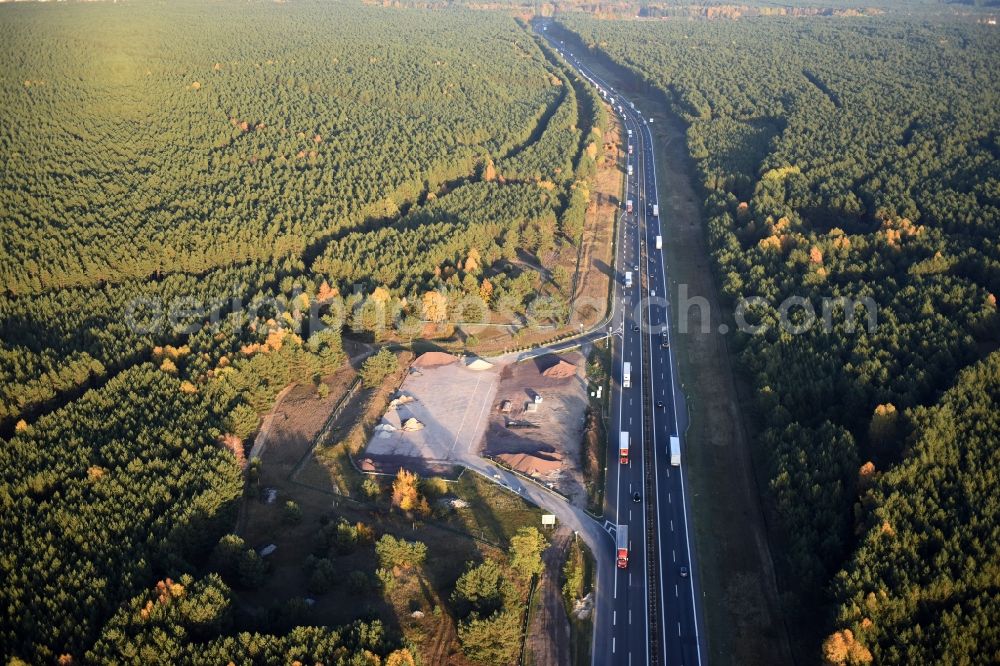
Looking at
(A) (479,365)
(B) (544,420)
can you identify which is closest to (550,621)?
(B) (544,420)

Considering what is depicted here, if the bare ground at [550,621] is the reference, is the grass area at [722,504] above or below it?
above

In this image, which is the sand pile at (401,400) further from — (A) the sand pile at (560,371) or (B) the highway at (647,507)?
(B) the highway at (647,507)

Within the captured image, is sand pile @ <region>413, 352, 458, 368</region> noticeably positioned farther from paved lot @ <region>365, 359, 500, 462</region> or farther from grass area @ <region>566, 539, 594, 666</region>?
grass area @ <region>566, 539, 594, 666</region>

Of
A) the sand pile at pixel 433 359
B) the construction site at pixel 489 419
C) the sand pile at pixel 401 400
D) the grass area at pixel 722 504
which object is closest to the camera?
the grass area at pixel 722 504

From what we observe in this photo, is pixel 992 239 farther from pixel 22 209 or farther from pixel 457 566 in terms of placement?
pixel 22 209

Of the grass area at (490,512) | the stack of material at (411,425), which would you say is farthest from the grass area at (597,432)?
the stack of material at (411,425)

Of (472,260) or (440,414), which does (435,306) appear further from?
(440,414)
